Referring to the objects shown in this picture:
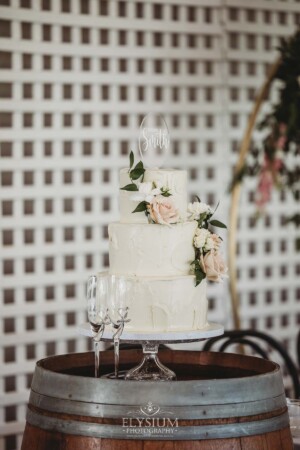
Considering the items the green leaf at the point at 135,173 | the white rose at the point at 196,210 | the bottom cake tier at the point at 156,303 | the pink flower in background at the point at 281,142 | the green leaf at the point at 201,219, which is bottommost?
the bottom cake tier at the point at 156,303

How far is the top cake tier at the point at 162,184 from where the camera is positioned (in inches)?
116

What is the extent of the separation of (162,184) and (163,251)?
0.64 ft

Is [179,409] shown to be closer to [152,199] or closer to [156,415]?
[156,415]

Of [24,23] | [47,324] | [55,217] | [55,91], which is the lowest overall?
[47,324]

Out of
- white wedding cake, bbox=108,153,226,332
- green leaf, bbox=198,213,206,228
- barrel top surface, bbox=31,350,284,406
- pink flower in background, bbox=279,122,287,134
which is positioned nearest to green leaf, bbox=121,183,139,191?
white wedding cake, bbox=108,153,226,332

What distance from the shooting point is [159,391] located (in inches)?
97.4

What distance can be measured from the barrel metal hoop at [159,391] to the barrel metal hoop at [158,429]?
59mm

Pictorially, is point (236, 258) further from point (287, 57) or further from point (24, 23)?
point (24, 23)

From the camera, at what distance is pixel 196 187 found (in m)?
6.05

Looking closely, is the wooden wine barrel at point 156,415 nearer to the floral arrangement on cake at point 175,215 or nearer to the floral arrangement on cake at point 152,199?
the floral arrangement on cake at point 175,215

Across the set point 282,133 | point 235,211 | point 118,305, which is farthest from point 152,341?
point 235,211

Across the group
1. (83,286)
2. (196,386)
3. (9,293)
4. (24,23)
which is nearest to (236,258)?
(83,286)

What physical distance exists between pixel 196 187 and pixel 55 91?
1.08 meters

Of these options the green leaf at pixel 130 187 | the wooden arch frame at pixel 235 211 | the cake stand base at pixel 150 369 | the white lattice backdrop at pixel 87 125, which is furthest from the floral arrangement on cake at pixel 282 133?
the cake stand base at pixel 150 369
